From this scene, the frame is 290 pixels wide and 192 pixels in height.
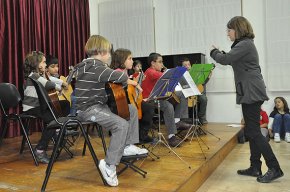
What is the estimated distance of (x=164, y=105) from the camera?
3.77 m

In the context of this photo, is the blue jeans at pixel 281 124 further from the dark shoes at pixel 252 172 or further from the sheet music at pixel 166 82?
the sheet music at pixel 166 82

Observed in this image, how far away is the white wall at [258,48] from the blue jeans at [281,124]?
0.72 m

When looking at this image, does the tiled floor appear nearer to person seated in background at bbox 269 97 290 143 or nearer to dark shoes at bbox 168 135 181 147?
dark shoes at bbox 168 135 181 147

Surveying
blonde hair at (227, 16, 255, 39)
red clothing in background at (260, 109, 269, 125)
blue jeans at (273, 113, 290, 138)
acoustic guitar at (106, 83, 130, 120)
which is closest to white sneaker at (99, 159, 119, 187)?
acoustic guitar at (106, 83, 130, 120)

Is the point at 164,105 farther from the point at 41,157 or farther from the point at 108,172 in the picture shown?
the point at 108,172

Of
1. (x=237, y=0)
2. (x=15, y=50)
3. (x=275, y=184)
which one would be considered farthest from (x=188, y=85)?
(x=237, y=0)

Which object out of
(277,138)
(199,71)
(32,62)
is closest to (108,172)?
(32,62)

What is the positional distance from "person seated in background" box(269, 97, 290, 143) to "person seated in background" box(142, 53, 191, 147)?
181cm

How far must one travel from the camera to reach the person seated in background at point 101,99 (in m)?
2.25

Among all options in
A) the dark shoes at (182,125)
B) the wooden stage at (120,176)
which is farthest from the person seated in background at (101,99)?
the dark shoes at (182,125)

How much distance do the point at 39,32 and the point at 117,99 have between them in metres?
3.54

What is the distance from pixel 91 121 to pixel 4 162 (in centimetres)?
137

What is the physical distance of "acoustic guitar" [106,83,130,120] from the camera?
231 cm

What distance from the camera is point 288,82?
5.61 m
